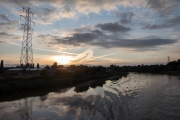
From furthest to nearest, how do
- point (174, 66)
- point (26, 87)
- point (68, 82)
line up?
point (174, 66), point (68, 82), point (26, 87)

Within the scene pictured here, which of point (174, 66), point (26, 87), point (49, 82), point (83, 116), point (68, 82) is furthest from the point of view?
point (174, 66)

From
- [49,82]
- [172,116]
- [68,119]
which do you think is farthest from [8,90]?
[172,116]

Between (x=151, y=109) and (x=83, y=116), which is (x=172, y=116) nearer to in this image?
(x=151, y=109)

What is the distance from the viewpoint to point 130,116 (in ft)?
43.8

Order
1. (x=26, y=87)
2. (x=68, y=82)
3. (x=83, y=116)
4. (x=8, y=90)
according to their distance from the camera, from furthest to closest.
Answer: (x=68, y=82)
(x=26, y=87)
(x=8, y=90)
(x=83, y=116)

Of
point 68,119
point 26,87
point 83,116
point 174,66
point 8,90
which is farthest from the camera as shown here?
point 174,66

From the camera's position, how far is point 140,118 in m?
12.8

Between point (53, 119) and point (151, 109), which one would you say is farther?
point (151, 109)

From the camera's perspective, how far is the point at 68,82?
4003 cm

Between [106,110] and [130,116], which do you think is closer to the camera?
[130,116]

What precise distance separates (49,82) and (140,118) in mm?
→ 24486

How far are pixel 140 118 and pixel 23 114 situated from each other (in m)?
9.14

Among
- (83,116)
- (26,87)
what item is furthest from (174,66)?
(83,116)

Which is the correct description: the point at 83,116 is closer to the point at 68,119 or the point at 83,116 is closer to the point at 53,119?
the point at 68,119
